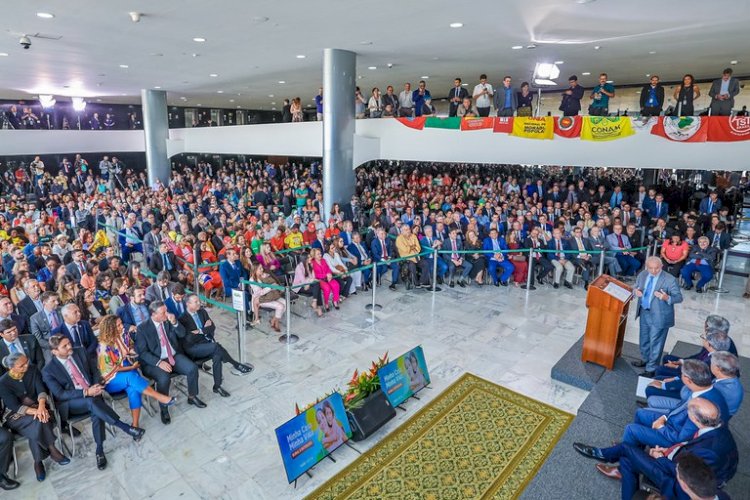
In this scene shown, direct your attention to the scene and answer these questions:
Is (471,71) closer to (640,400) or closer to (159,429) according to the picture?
(640,400)

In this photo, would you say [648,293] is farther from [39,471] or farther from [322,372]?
[39,471]

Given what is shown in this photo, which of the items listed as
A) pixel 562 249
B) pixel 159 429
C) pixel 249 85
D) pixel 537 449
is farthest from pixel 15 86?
pixel 537 449

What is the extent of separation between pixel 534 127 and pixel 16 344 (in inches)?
477

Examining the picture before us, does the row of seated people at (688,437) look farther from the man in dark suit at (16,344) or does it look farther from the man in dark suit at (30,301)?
the man in dark suit at (30,301)

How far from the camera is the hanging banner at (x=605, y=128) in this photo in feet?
39.3

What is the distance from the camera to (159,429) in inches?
206

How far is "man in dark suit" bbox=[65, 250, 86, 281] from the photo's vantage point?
25.4 feet

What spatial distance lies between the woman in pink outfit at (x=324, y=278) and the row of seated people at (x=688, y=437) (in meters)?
4.91

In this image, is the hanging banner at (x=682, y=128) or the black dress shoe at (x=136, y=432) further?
the hanging banner at (x=682, y=128)

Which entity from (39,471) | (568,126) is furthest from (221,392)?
(568,126)

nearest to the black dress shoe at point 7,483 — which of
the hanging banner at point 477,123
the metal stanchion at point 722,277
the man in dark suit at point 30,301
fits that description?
the man in dark suit at point 30,301

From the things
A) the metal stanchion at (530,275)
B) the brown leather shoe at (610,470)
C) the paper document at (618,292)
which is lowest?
the brown leather shoe at (610,470)

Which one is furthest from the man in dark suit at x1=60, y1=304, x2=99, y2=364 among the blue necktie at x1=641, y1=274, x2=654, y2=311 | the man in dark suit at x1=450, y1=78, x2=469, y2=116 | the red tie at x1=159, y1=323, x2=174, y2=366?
the man in dark suit at x1=450, y1=78, x2=469, y2=116

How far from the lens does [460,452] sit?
15.9 ft
